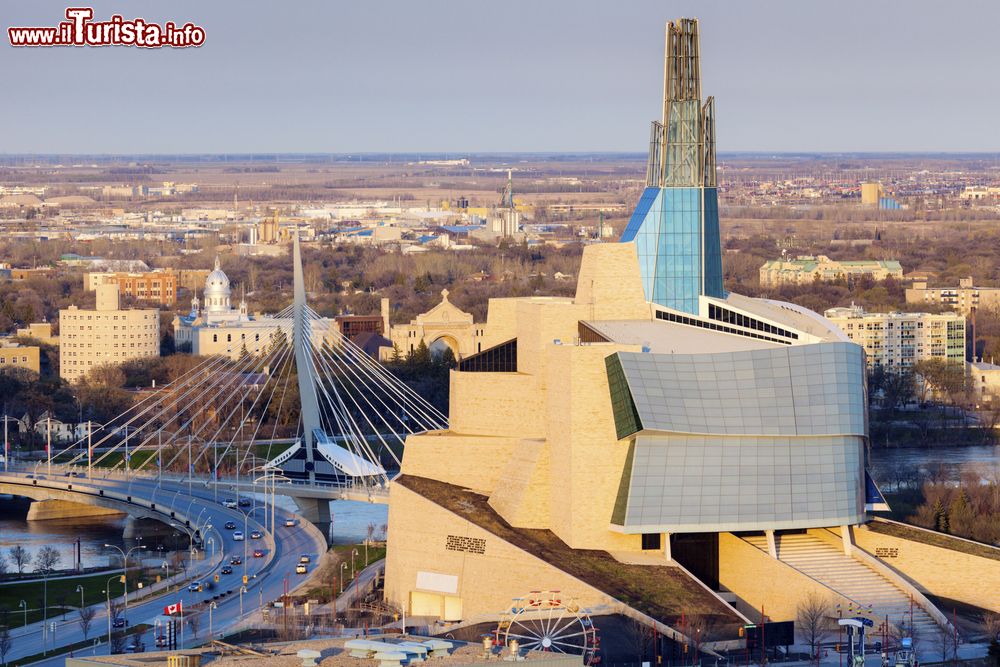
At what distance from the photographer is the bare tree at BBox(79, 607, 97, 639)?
53.2m

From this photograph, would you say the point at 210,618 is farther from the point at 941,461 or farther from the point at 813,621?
the point at 941,461

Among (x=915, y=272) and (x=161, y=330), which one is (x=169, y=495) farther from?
(x=915, y=272)

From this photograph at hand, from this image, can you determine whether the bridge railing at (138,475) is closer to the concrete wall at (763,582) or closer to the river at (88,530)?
the river at (88,530)

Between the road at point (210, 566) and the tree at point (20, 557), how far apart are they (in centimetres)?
479

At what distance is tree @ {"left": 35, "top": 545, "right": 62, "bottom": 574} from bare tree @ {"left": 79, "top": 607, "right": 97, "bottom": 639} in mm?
7924

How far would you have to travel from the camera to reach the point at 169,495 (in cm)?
7506

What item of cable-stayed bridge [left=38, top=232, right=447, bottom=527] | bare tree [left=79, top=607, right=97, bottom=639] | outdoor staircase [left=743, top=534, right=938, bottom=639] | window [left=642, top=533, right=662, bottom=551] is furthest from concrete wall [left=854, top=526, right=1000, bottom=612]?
cable-stayed bridge [left=38, top=232, right=447, bottom=527]

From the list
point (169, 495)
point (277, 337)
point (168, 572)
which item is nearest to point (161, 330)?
point (277, 337)

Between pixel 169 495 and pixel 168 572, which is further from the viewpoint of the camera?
pixel 169 495

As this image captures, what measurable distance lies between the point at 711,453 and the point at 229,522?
19659 millimetres

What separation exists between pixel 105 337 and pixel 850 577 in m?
66.2

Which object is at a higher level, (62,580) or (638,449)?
(638,449)

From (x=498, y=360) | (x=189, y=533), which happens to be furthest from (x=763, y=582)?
(x=189, y=533)

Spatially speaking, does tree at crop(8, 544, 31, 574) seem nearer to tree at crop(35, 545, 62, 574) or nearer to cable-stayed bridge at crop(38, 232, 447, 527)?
tree at crop(35, 545, 62, 574)
